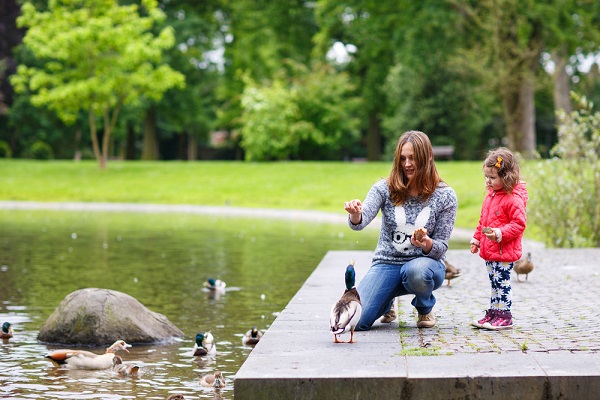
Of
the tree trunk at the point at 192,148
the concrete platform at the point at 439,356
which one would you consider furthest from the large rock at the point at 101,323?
the tree trunk at the point at 192,148

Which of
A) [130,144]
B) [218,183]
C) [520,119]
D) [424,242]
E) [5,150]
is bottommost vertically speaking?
[218,183]

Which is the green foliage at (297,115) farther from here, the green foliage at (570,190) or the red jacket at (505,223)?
the red jacket at (505,223)

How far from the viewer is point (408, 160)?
7.52 meters

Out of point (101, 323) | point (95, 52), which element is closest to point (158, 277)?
point (101, 323)

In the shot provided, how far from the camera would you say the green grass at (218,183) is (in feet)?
112

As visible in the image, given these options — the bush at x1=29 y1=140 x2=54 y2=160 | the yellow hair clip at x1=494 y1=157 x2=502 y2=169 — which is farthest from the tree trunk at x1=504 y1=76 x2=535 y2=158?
the bush at x1=29 y1=140 x2=54 y2=160

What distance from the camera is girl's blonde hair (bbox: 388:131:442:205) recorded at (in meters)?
7.51

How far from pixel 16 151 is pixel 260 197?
31398mm

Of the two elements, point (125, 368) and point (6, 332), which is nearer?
point (125, 368)

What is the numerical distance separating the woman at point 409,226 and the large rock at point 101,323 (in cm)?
291

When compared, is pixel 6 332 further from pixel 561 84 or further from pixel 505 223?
pixel 561 84

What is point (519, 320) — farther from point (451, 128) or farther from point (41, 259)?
point (451, 128)

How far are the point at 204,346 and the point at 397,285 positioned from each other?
2176 mm

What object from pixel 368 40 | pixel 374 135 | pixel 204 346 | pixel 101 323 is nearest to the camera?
pixel 204 346
